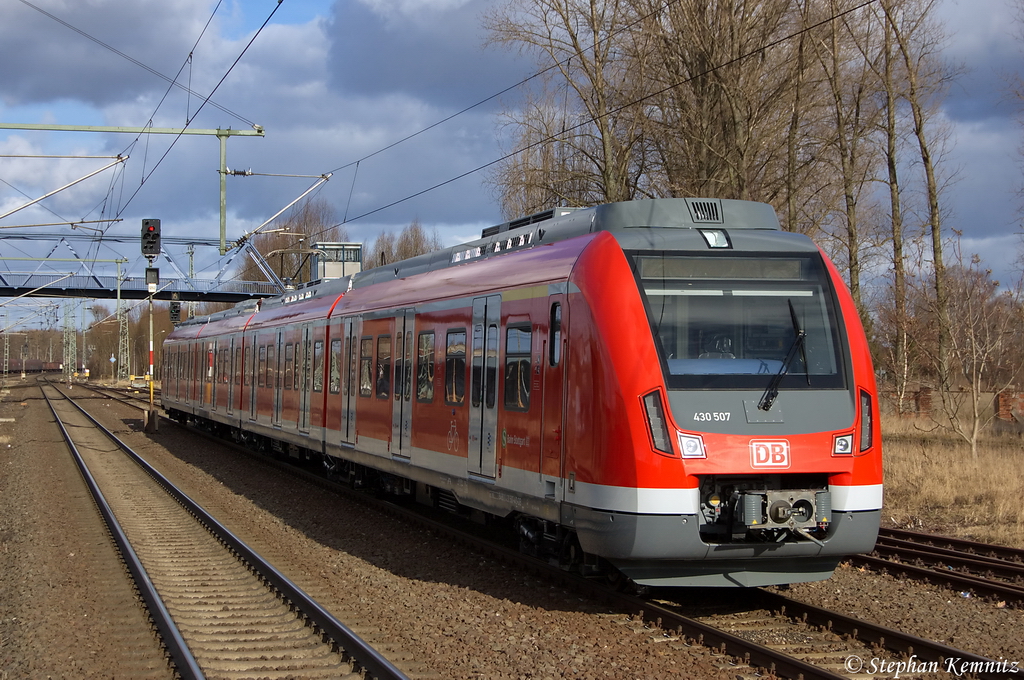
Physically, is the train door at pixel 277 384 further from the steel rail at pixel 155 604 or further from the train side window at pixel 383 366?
the train side window at pixel 383 366

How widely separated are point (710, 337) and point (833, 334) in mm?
1078

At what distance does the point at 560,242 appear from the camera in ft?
30.2

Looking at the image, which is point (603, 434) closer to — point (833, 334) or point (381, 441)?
point (833, 334)

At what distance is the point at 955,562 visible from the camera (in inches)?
402

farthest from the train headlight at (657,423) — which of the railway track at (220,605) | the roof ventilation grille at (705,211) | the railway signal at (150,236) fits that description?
the railway signal at (150,236)

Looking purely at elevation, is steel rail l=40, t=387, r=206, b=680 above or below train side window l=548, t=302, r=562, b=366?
below

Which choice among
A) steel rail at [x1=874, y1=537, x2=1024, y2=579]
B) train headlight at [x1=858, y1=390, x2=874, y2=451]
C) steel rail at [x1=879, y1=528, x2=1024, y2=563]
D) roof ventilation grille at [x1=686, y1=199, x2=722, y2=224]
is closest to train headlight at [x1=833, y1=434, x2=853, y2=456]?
train headlight at [x1=858, y1=390, x2=874, y2=451]

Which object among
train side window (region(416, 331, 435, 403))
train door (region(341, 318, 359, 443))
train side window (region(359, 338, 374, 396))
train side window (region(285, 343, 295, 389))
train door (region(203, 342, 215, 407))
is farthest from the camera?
train door (region(203, 342, 215, 407))

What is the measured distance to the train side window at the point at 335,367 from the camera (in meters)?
15.6

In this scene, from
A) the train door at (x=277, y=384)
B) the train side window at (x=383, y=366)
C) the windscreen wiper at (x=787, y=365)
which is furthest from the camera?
the train door at (x=277, y=384)

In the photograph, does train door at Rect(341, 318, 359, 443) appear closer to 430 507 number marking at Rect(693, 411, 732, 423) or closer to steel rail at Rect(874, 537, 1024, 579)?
steel rail at Rect(874, 537, 1024, 579)

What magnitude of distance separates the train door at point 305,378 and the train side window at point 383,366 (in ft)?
13.2

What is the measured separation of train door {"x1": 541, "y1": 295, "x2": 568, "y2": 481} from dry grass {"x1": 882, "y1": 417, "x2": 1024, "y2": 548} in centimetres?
648

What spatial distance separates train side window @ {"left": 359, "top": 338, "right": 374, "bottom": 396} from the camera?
548 inches
